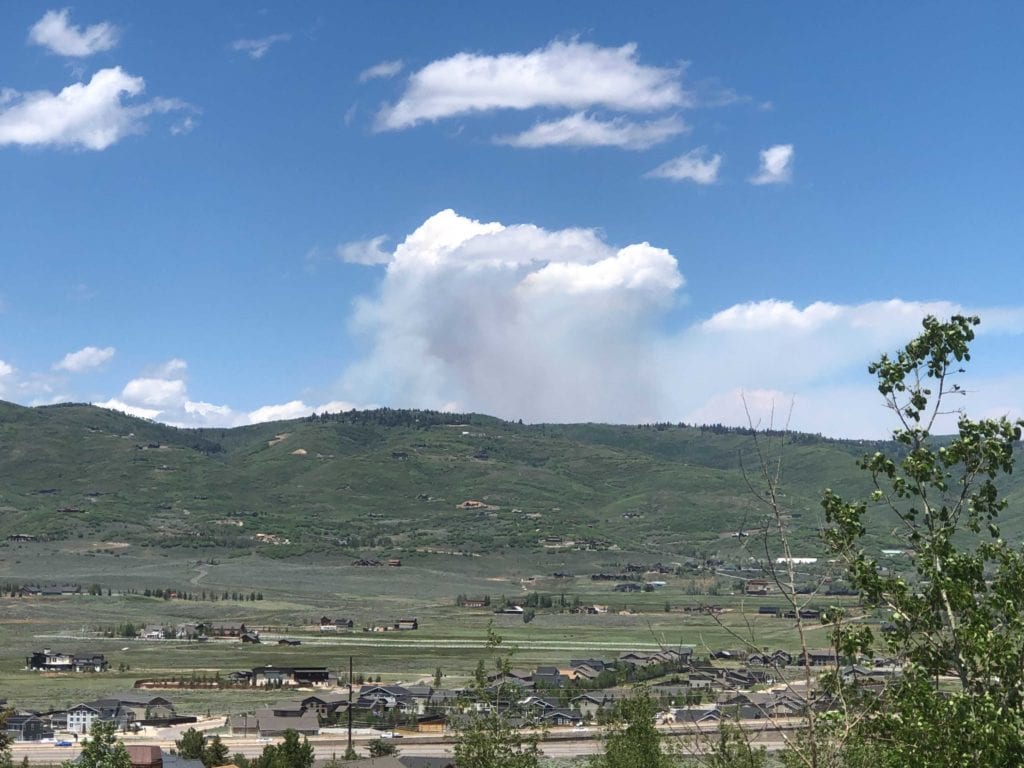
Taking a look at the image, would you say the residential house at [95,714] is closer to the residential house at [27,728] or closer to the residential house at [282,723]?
the residential house at [27,728]

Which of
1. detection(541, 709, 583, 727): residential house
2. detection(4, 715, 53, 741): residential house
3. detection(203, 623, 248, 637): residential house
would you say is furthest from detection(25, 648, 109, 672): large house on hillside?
detection(541, 709, 583, 727): residential house

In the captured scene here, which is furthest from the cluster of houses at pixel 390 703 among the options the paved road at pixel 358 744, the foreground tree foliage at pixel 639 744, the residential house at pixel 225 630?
the residential house at pixel 225 630

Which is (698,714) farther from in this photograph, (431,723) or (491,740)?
(491,740)

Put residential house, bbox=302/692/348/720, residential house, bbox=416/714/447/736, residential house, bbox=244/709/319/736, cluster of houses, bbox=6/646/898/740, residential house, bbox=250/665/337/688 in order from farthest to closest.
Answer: residential house, bbox=250/665/337/688
residential house, bbox=302/692/348/720
residential house, bbox=416/714/447/736
cluster of houses, bbox=6/646/898/740
residential house, bbox=244/709/319/736

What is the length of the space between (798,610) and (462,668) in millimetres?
127837

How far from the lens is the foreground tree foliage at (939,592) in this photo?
12.5 m

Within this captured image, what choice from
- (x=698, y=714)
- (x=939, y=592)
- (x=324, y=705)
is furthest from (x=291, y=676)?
(x=939, y=592)

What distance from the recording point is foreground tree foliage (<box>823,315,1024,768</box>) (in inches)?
491

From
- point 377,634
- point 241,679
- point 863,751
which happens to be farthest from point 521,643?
point 863,751

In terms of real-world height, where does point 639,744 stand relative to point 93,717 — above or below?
above

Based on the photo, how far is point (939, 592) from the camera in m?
13.1

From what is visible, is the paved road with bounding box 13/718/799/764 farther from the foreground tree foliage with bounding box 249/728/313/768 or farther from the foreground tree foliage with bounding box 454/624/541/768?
the foreground tree foliage with bounding box 454/624/541/768

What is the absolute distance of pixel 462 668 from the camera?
136625 mm

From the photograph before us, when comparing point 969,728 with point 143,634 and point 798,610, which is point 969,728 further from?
point 143,634
